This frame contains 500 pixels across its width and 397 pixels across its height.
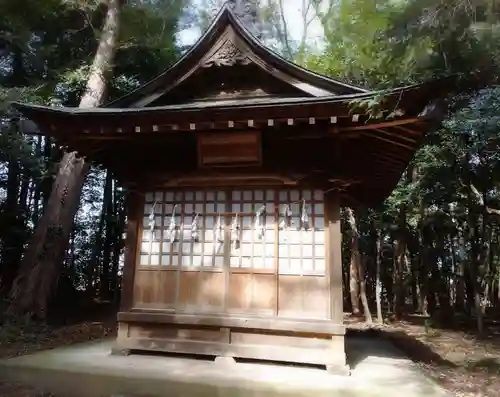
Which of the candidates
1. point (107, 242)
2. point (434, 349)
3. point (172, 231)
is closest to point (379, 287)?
point (434, 349)

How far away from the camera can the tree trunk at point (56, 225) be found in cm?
952

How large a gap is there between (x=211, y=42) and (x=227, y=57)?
1.37ft

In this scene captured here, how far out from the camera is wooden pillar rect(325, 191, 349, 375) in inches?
215

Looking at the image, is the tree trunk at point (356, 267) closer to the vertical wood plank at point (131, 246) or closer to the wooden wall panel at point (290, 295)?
the wooden wall panel at point (290, 295)

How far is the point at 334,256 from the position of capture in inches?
231

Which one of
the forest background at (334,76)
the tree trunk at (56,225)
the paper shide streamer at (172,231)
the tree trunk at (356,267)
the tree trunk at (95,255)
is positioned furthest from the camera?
the tree trunk at (95,255)

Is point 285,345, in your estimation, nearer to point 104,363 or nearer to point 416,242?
point 104,363

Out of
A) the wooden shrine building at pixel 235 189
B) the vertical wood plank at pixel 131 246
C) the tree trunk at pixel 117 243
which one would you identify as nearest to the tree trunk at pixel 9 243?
the tree trunk at pixel 117 243

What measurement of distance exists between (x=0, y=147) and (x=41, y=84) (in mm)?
2594

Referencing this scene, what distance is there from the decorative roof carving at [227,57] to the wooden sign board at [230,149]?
1375 millimetres

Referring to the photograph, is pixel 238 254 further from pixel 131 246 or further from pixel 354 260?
pixel 354 260

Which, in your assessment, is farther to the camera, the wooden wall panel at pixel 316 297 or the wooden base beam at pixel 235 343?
the wooden wall panel at pixel 316 297

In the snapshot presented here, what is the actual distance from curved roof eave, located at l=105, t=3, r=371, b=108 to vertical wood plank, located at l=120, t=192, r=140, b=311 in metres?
1.68

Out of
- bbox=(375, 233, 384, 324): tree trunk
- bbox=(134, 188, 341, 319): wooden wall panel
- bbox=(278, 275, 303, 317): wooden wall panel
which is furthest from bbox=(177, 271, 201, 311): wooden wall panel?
bbox=(375, 233, 384, 324): tree trunk
